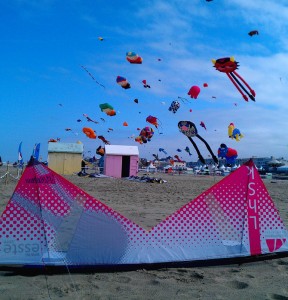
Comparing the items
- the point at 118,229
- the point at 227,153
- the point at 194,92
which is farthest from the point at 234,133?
the point at 118,229

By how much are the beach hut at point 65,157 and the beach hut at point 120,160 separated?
342cm

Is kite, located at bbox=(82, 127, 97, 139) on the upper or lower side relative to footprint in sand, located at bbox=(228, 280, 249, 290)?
upper

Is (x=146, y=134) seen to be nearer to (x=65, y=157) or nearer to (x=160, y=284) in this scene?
(x=65, y=157)

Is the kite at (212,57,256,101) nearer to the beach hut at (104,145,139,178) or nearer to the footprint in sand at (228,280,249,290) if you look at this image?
the footprint in sand at (228,280,249,290)

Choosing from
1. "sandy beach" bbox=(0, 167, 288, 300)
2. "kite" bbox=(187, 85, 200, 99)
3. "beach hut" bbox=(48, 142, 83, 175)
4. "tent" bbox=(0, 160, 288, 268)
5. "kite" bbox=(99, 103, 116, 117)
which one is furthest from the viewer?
"beach hut" bbox=(48, 142, 83, 175)

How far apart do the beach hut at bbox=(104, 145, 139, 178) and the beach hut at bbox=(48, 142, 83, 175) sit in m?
3.42

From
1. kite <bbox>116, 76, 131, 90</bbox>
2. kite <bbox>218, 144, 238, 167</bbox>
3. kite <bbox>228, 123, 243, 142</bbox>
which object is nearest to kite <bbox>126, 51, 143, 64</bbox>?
kite <bbox>116, 76, 131, 90</bbox>

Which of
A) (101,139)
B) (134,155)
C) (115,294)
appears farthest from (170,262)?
(101,139)

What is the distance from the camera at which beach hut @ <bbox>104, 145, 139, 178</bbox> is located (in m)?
28.2

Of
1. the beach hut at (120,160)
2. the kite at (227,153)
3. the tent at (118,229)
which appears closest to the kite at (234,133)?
the kite at (227,153)

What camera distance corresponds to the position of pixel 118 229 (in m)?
3.70

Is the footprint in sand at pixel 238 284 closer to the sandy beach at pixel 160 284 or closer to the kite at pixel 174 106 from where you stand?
the sandy beach at pixel 160 284

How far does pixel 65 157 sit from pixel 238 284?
27.9 meters

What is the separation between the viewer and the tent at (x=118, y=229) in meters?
3.52
